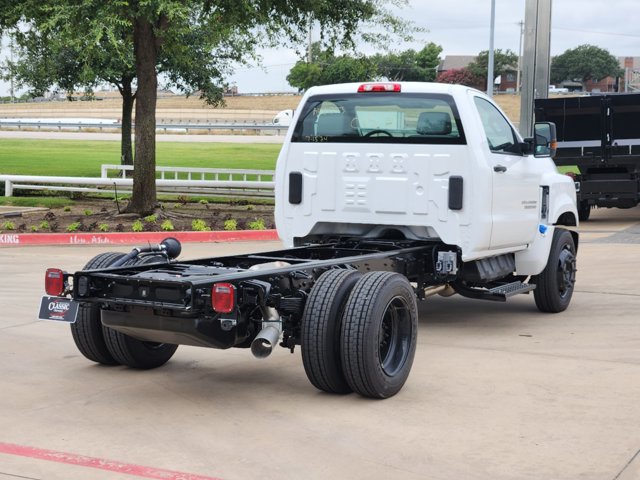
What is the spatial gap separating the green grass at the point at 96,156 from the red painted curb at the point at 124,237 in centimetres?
1404

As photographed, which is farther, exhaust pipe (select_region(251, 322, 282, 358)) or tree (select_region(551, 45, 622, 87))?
tree (select_region(551, 45, 622, 87))

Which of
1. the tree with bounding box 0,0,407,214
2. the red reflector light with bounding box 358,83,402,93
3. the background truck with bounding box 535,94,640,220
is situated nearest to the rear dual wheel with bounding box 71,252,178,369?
the red reflector light with bounding box 358,83,402,93

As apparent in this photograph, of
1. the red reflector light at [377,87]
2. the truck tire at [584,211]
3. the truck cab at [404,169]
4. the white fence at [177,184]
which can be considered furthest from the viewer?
the white fence at [177,184]

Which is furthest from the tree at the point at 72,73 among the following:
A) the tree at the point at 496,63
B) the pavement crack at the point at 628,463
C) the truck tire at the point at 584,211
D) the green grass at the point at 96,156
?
the tree at the point at 496,63

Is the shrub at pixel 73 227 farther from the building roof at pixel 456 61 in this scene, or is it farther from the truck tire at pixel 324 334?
the building roof at pixel 456 61

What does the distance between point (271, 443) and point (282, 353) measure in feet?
8.32

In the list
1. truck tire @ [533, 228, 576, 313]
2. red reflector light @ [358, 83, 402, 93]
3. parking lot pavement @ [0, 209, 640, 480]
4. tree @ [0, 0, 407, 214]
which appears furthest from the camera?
tree @ [0, 0, 407, 214]

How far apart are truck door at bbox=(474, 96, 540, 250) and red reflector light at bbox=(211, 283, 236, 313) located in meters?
3.40

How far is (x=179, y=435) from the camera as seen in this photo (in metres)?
6.08

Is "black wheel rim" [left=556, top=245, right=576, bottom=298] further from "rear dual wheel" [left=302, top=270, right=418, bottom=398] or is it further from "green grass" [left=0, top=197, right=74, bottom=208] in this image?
"green grass" [left=0, top=197, right=74, bottom=208]

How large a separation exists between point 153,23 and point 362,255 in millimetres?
9211

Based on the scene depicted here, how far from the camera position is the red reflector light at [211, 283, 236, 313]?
6277 millimetres

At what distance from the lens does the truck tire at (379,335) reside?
6.61 m

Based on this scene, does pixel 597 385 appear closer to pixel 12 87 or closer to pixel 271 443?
pixel 271 443
